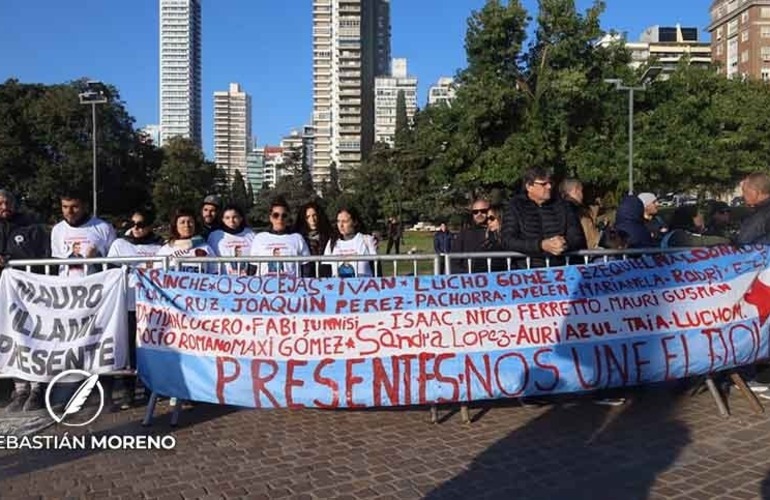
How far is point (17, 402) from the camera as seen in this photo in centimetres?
658

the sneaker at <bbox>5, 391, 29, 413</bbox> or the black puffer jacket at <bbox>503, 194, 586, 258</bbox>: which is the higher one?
the black puffer jacket at <bbox>503, 194, 586, 258</bbox>

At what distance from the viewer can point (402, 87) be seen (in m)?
152

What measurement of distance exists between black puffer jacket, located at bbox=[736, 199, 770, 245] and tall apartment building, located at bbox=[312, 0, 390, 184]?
5298 inches

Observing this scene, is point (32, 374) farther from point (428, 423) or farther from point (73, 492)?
point (428, 423)

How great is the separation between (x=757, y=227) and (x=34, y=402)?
6.48m

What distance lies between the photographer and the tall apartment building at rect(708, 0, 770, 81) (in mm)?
104312

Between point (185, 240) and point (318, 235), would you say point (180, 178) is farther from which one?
point (185, 240)

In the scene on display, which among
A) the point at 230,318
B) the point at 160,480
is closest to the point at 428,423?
the point at 230,318

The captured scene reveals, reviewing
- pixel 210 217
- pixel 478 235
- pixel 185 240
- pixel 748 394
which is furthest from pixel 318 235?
pixel 748 394

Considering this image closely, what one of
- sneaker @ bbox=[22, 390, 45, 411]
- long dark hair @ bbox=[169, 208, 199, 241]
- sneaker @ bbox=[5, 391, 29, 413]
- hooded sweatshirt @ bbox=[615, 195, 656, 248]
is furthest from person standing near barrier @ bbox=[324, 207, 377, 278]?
sneaker @ bbox=[5, 391, 29, 413]

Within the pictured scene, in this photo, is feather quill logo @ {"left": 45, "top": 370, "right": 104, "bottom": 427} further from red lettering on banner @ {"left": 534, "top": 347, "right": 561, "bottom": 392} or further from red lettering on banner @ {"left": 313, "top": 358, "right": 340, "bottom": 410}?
red lettering on banner @ {"left": 534, "top": 347, "right": 561, "bottom": 392}

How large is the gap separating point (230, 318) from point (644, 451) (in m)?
3.14

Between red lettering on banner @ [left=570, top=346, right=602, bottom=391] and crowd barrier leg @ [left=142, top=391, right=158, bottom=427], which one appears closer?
red lettering on banner @ [left=570, top=346, right=602, bottom=391]

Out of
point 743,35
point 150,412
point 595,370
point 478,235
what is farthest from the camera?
point 743,35
